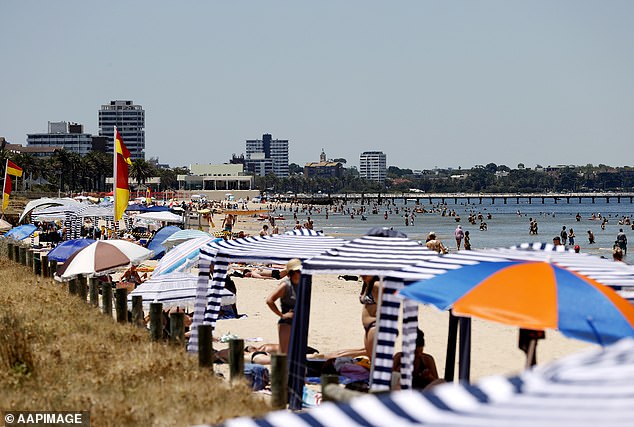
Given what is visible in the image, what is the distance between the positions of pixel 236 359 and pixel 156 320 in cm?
222

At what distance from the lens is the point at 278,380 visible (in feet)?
22.3

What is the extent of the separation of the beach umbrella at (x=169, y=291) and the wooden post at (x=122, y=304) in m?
0.36

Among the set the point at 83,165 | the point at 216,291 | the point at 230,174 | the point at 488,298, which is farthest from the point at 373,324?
the point at 230,174

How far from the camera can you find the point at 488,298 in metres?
5.99

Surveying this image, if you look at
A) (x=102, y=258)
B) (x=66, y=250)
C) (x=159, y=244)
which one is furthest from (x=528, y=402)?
(x=159, y=244)

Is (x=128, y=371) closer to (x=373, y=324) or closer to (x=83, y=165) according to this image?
(x=373, y=324)

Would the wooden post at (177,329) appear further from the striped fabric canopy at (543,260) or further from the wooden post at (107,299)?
the striped fabric canopy at (543,260)

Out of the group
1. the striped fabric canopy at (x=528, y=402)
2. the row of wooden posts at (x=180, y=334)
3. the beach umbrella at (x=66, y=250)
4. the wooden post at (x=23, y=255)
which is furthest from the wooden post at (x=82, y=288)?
the striped fabric canopy at (x=528, y=402)

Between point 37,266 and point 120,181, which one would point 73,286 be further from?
point 120,181

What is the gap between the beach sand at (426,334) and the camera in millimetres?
12305

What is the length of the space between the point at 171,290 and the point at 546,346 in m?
5.77

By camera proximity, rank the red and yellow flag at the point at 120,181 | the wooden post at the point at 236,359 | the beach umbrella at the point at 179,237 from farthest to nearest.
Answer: the beach umbrella at the point at 179,237
the red and yellow flag at the point at 120,181
the wooden post at the point at 236,359

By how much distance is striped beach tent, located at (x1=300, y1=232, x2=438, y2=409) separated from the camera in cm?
811

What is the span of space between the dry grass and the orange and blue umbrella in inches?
72.3
